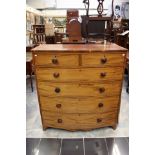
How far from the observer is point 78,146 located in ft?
7.27

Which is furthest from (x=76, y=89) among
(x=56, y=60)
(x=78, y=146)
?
(x=78, y=146)

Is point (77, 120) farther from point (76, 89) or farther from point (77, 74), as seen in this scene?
point (77, 74)

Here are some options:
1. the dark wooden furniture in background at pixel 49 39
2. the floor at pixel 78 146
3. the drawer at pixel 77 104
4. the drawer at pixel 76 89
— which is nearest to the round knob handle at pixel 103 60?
the drawer at pixel 76 89

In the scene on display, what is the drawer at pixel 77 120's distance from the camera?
2.43m

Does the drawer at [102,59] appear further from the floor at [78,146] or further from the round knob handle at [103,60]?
the floor at [78,146]

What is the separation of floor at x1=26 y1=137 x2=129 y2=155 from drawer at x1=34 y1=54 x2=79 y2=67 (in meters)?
0.78

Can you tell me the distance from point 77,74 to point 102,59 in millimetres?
286

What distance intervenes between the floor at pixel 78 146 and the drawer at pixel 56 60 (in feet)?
2.55
